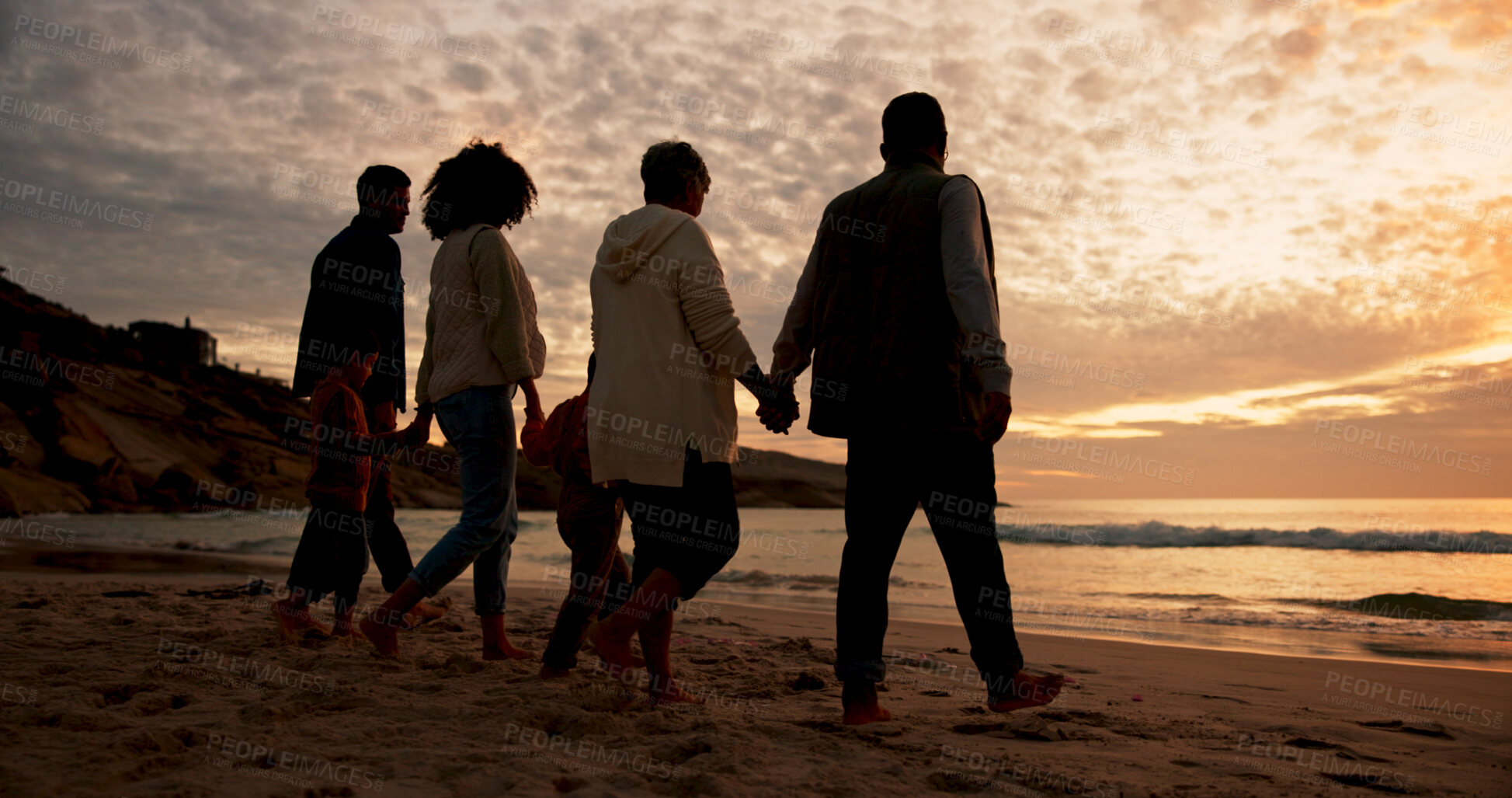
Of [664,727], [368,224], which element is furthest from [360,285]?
[664,727]

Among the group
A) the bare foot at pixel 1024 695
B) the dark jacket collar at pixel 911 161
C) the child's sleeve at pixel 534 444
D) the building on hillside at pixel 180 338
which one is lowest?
the bare foot at pixel 1024 695

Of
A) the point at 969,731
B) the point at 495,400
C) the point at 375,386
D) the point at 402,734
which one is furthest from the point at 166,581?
the point at 969,731

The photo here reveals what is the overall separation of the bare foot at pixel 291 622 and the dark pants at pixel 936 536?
8.22 feet

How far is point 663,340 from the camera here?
268cm

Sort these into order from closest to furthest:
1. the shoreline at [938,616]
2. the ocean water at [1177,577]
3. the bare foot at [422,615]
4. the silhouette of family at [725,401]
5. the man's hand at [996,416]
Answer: the man's hand at [996,416] < the silhouette of family at [725,401] < the bare foot at [422,615] < the shoreline at [938,616] < the ocean water at [1177,577]

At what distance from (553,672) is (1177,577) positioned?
1099 cm

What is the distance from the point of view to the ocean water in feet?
20.2

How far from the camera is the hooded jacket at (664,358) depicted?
259 cm

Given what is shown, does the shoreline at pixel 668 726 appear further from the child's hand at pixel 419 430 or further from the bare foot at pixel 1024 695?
the child's hand at pixel 419 430

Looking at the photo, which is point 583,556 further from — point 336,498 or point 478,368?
point 336,498

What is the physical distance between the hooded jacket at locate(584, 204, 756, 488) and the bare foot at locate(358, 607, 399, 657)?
1241 mm

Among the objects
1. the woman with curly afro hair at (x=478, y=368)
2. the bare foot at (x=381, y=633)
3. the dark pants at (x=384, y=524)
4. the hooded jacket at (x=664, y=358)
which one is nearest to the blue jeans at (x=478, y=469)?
the woman with curly afro hair at (x=478, y=368)

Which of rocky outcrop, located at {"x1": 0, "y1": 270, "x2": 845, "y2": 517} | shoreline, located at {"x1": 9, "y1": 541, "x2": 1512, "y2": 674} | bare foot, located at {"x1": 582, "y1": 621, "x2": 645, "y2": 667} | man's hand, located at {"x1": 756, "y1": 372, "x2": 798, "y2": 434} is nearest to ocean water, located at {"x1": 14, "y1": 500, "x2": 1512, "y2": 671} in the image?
shoreline, located at {"x1": 9, "y1": 541, "x2": 1512, "y2": 674}

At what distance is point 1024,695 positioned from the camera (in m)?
Answer: 2.59
